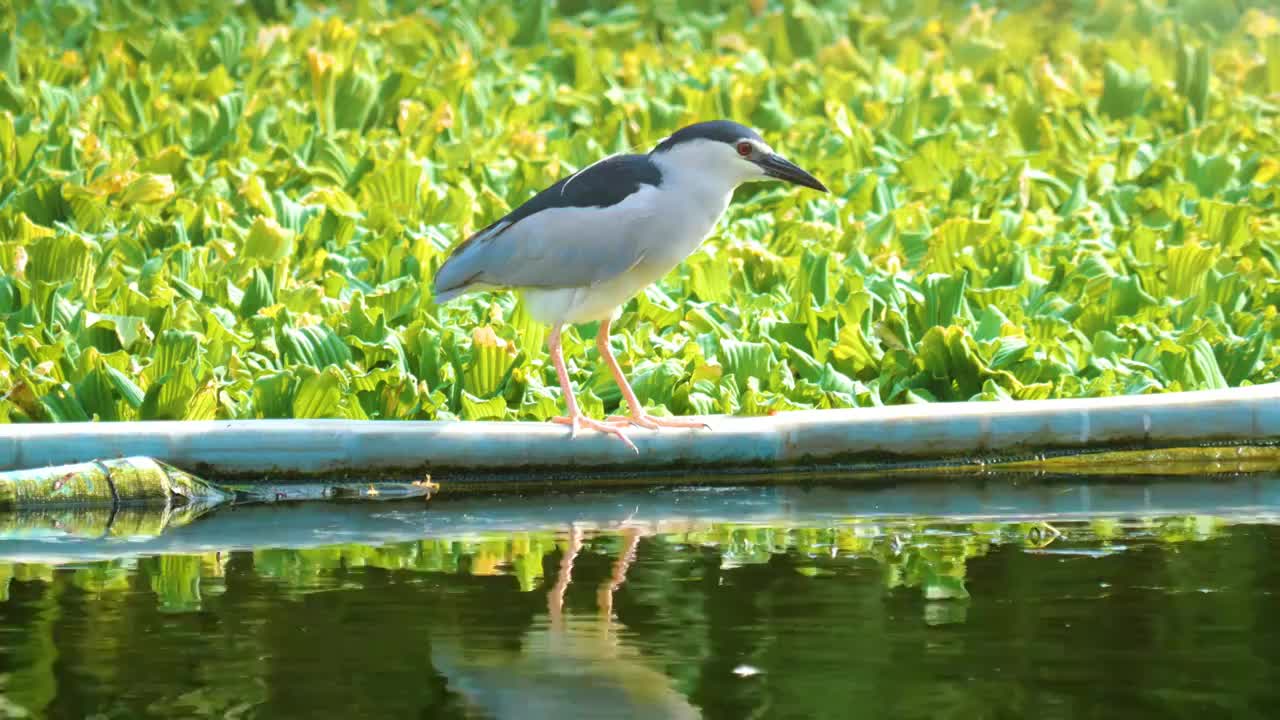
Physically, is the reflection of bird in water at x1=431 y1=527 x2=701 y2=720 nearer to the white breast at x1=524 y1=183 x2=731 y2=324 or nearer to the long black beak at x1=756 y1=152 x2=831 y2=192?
the white breast at x1=524 y1=183 x2=731 y2=324

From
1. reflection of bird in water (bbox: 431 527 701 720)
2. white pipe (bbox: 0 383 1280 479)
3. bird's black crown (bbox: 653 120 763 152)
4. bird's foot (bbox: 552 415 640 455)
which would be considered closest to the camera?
reflection of bird in water (bbox: 431 527 701 720)

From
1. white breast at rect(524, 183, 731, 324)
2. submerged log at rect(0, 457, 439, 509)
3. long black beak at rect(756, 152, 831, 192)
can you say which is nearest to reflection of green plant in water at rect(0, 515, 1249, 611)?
submerged log at rect(0, 457, 439, 509)

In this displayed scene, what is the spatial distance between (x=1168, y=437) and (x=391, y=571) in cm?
293

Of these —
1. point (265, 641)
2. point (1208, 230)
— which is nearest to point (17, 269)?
point (265, 641)

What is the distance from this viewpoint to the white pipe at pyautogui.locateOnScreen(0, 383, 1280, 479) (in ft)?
24.0

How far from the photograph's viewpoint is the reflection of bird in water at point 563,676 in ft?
16.2

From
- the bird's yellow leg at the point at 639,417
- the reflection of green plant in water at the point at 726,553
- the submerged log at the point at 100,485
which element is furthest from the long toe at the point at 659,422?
the submerged log at the point at 100,485

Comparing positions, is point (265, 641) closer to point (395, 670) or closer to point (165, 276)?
point (395, 670)

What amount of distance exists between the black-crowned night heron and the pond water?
72 cm

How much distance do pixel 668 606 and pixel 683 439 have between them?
181 cm

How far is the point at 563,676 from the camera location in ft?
17.1

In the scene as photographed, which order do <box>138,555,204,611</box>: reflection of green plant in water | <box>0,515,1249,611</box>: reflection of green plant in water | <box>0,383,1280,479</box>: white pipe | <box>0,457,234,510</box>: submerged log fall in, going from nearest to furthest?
<box>138,555,204,611</box>: reflection of green plant in water < <box>0,515,1249,611</box>: reflection of green plant in water < <box>0,457,234,510</box>: submerged log < <box>0,383,1280,479</box>: white pipe

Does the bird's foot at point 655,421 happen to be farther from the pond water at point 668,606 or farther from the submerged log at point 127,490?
the submerged log at point 127,490

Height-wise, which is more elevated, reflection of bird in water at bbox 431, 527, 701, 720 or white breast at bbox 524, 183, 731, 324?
white breast at bbox 524, 183, 731, 324
